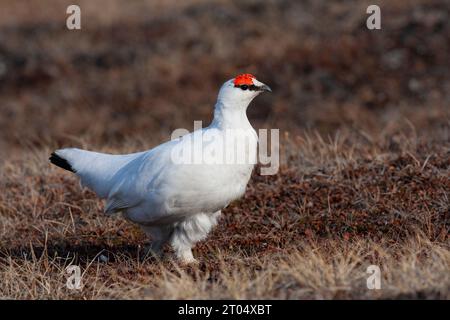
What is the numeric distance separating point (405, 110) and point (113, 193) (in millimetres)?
7583

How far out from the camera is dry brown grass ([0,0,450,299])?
15.9 ft

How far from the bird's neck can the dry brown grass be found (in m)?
0.91

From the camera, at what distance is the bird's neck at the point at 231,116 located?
506 cm

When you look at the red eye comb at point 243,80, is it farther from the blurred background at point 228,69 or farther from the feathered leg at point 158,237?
the blurred background at point 228,69

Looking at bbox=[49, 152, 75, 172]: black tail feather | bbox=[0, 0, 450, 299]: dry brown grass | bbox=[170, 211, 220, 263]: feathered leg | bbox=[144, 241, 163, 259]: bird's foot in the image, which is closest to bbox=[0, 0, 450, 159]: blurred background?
bbox=[0, 0, 450, 299]: dry brown grass

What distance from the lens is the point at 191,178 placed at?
4887 mm

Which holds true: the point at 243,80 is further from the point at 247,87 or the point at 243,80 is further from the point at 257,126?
the point at 257,126

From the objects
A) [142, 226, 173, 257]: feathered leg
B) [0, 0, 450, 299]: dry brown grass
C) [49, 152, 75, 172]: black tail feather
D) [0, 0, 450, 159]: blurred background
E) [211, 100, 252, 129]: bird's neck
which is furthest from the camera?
[0, 0, 450, 159]: blurred background

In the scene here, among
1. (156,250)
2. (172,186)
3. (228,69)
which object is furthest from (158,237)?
(228,69)

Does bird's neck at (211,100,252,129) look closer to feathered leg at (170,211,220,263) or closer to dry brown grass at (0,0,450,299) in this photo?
feathered leg at (170,211,220,263)

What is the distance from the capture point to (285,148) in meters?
7.68

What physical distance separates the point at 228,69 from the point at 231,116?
8783 millimetres

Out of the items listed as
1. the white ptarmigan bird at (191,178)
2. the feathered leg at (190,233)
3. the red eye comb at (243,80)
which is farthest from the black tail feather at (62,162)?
the red eye comb at (243,80)
